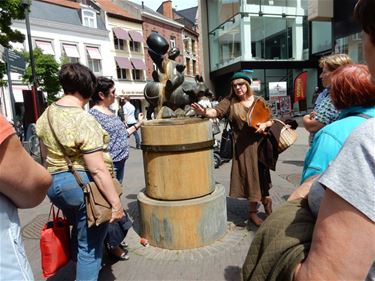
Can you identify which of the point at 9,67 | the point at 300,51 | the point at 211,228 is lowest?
the point at 211,228

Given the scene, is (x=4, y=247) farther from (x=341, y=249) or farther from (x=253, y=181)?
(x=253, y=181)

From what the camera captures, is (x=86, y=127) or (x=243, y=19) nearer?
(x=86, y=127)

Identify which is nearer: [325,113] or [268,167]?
[325,113]

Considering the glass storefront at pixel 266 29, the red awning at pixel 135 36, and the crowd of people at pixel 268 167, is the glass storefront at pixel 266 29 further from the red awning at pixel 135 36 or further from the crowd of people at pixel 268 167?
the crowd of people at pixel 268 167

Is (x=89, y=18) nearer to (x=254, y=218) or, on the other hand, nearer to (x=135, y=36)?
(x=135, y=36)

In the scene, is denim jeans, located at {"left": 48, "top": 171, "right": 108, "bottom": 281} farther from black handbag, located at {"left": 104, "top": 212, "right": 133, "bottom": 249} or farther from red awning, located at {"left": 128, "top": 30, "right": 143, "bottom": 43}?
red awning, located at {"left": 128, "top": 30, "right": 143, "bottom": 43}

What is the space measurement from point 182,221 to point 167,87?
178cm

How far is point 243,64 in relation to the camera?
69.4 feet

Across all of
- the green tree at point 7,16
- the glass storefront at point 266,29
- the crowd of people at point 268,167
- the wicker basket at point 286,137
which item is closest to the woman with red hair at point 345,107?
the crowd of people at point 268,167

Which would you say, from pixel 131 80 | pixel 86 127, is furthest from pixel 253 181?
pixel 131 80

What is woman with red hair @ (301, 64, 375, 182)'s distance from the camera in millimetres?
1693

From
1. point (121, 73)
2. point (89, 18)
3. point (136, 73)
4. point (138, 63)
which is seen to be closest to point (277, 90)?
point (121, 73)

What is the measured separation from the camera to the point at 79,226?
2.60 m

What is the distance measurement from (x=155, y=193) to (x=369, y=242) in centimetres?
304
